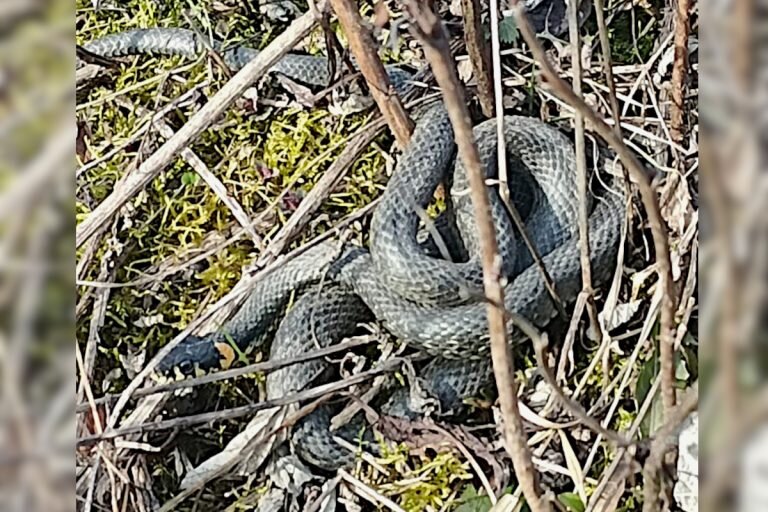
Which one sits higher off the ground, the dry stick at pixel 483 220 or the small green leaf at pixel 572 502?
the dry stick at pixel 483 220

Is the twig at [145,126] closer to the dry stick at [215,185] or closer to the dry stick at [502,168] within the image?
the dry stick at [215,185]

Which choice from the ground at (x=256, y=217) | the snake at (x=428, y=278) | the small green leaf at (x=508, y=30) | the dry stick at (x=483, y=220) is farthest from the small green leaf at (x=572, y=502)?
the small green leaf at (x=508, y=30)

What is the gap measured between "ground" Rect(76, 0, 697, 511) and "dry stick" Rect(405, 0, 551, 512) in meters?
0.70

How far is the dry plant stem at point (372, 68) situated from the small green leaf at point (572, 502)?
0.97 meters

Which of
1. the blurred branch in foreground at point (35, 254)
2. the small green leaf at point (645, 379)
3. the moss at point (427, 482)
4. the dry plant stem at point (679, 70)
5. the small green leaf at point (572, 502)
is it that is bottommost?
the small green leaf at point (572, 502)

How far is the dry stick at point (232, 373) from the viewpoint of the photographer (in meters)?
2.05

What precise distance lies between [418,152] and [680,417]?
1.49m

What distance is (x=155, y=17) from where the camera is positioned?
3.02 metres

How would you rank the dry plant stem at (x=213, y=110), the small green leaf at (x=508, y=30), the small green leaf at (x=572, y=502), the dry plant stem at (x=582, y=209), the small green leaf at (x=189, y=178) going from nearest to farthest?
1. the small green leaf at (x=572, y=502)
2. the dry plant stem at (x=582, y=209)
3. the dry plant stem at (x=213, y=110)
4. the small green leaf at (x=508, y=30)
5. the small green leaf at (x=189, y=178)

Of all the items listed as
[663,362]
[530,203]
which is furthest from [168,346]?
[663,362]

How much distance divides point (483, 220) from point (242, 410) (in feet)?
3.86

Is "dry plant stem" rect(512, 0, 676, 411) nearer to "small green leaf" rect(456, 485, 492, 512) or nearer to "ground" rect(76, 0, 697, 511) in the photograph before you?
"ground" rect(76, 0, 697, 511)

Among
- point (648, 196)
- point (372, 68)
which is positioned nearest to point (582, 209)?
point (372, 68)

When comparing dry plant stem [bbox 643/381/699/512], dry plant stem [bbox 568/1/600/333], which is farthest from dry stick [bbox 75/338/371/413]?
dry plant stem [bbox 643/381/699/512]
